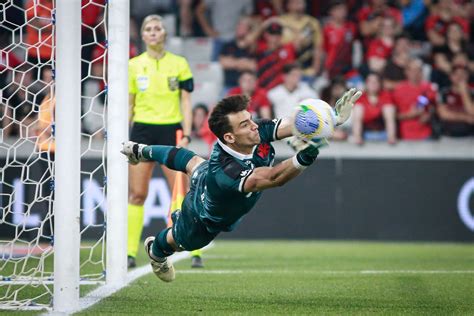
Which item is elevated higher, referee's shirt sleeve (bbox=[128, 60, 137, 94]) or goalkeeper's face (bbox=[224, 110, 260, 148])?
referee's shirt sleeve (bbox=[128, 60, 137, 94])

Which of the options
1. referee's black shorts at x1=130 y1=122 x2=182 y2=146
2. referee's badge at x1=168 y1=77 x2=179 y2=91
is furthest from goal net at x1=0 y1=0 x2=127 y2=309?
referee's badge at x1=168 y1=77 x2=179 y2=91

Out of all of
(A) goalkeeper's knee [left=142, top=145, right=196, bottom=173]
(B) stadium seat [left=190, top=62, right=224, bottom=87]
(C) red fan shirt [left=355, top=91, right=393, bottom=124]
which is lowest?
(C) red fan shirt [left=355, top=91, right=393, bottom=124]

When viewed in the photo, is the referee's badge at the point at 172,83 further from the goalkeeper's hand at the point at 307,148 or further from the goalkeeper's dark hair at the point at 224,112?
the goalkeeper's hand at the point at 307,148

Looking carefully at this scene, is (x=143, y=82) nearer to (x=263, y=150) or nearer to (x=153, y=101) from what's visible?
(x=153, y=101)

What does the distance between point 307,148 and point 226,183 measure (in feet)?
2.64

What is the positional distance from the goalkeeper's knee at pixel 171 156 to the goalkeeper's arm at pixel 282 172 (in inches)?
43.0

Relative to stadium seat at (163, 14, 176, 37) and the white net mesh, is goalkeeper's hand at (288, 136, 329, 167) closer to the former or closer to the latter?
the white net mesh

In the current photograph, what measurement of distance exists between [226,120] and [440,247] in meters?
7.13

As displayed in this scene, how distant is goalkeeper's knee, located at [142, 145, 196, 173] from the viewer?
6.80 m

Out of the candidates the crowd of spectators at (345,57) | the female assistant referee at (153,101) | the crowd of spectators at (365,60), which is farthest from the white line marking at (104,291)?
the crowd of spectators at (365,60)

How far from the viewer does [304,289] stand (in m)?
7.14

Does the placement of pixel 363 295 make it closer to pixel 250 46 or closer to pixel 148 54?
pixel 148 54

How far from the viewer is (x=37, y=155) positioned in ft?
37.5

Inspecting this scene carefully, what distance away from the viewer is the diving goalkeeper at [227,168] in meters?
5.55
